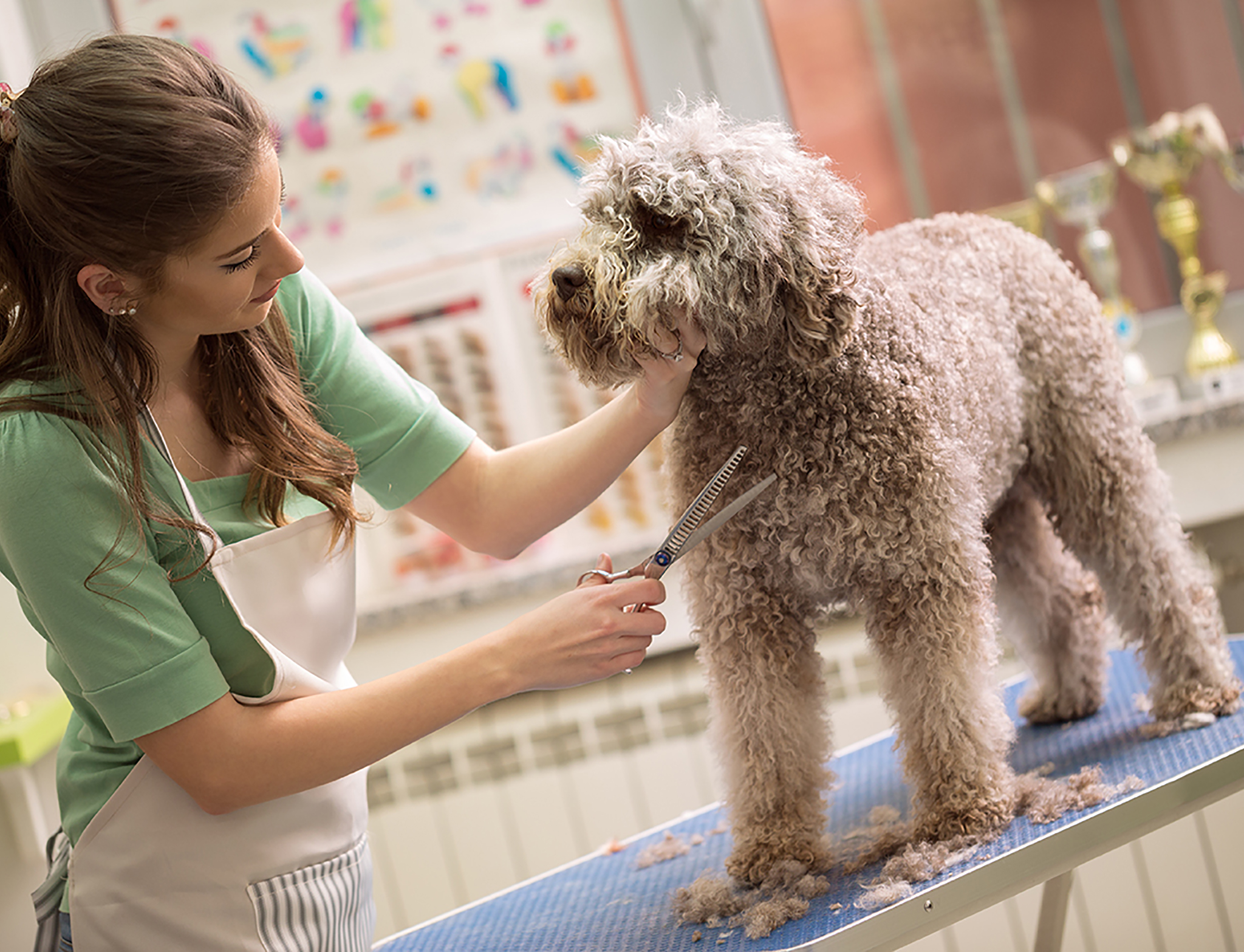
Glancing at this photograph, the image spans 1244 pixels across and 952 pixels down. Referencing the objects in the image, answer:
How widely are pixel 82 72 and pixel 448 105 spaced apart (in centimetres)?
157

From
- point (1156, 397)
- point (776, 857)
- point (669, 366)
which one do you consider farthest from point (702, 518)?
point (1156, 397)

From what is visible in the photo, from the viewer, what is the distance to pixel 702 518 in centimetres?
109

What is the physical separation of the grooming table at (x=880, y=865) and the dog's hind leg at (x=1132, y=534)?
64mm

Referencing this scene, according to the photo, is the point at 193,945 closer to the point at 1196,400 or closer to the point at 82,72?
the point at 82,72

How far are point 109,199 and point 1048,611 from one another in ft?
3.84

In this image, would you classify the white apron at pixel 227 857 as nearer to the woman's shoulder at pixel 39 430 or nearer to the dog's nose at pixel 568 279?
the woman's shoulder at pixel 39 430

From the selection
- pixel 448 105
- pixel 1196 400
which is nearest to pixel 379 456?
pixel 448 105

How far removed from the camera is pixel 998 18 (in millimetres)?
2389

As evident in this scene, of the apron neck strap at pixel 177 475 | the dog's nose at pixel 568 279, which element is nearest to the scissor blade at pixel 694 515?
the dog's nose at pixel 568 279

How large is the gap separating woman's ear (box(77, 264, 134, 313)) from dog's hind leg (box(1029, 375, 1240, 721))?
0.99 meters

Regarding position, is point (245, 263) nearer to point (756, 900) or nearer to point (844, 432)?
A: point (844, 432)

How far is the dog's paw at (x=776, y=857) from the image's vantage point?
1155 mm

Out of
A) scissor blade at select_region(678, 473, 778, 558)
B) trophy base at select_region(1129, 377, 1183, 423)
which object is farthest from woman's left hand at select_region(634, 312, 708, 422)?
trophy base at select_region(1129, 377, 1183, 423)

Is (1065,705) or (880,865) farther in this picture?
(1065,705)
